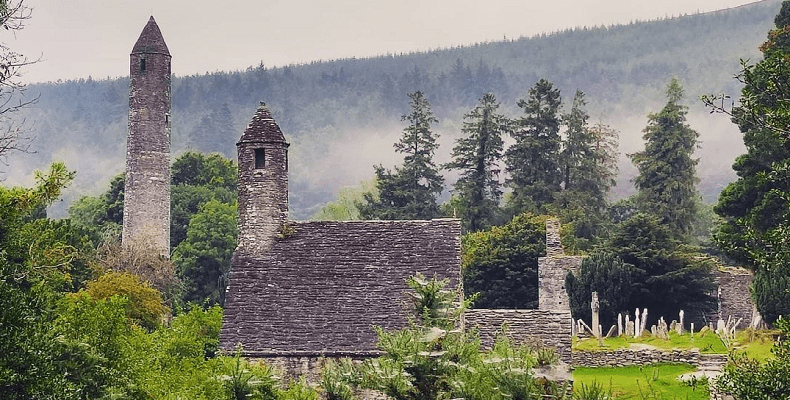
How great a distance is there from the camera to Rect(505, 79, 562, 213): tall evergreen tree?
6212 centimetres

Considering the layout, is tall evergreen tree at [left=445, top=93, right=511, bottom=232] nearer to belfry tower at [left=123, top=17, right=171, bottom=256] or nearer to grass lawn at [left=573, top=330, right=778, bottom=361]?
belfry tower at [left=123, top=17, right=171, bottom=256]

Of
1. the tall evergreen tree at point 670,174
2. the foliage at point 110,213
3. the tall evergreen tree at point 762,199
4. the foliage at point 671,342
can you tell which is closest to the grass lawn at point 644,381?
the foliage at point 671,342

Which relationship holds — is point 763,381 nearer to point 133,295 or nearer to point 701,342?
point 701,342

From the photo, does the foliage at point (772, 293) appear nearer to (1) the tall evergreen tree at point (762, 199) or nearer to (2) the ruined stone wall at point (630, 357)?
(1) the tall evergreen tree at point (762, 199)

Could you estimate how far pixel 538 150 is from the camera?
62.2 meters

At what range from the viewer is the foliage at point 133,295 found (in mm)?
38406

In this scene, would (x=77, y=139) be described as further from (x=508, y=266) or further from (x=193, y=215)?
(x=508, y=266)

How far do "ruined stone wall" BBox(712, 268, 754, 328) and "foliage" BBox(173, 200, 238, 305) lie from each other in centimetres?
2340

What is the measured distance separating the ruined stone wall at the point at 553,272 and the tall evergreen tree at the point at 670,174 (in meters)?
12.0

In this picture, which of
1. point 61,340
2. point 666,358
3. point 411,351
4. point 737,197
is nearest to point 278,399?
point 411,351

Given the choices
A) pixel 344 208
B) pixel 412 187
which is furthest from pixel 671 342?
pixel 344 208

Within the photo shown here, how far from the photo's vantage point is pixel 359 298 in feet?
91.0

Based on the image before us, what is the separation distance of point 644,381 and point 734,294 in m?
17.8

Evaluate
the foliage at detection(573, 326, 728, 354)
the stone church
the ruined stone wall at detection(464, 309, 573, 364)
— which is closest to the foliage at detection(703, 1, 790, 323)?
the foliage at detection(573, 326, 728, 354)
